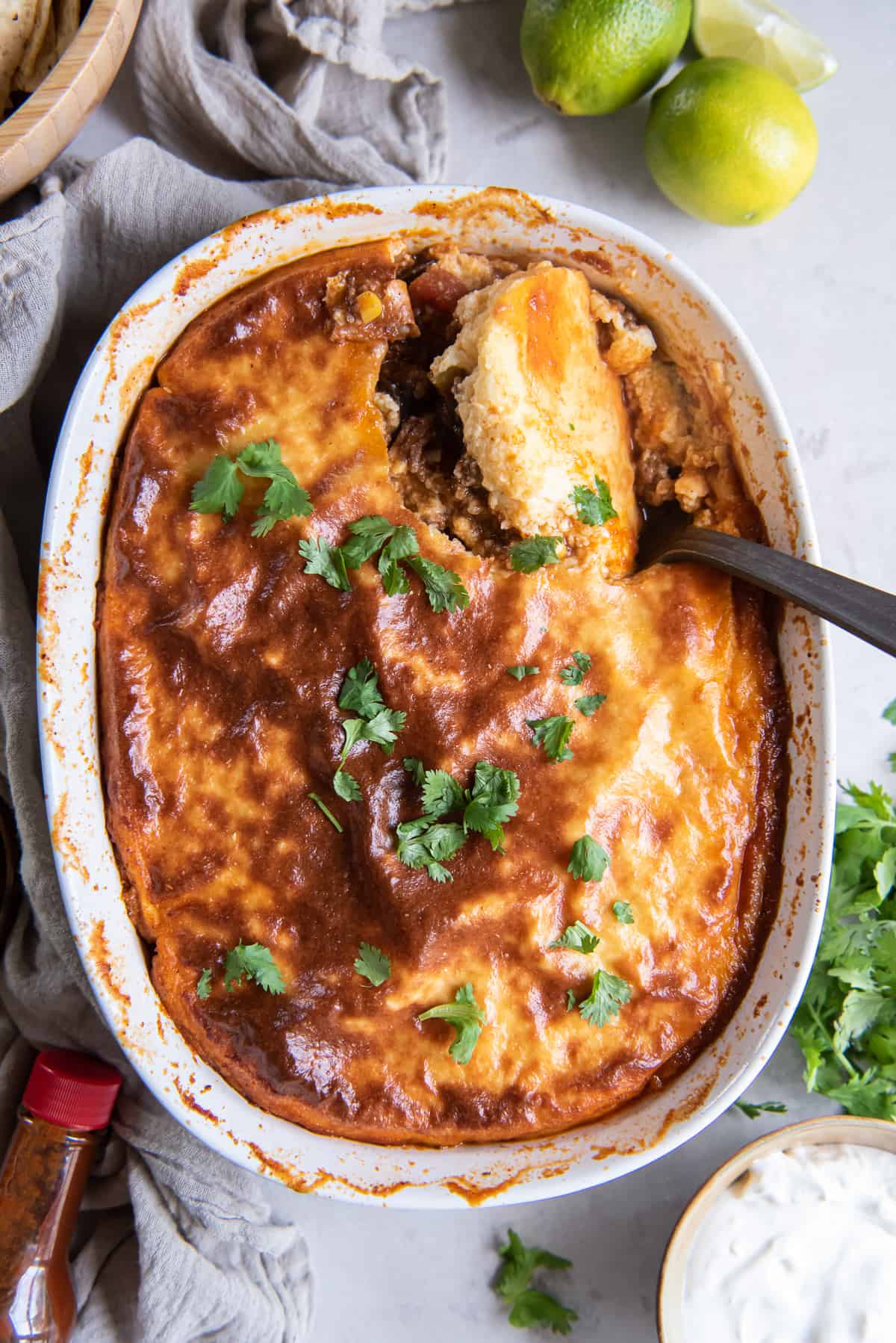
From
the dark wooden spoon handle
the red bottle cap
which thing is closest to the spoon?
the dark wooden spoon handle

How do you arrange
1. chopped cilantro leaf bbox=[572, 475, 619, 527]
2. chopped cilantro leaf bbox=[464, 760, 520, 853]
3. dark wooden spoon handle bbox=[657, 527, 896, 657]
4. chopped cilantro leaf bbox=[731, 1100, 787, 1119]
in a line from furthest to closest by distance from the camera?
chopped cilantro leaf bbox=[731, 1100, 787, 1119]
chopped cilantro leaf bbox=[572, 475, 619, 527]
chopped cilantro leaf bbox=[464, 760, 520, 853]
dark wooden spoon handle bbox=[657, 527, 896, 657]

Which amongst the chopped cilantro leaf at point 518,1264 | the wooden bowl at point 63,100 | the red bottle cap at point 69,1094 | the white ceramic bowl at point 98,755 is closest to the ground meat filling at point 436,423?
the white ceramic bowl at point 98,755

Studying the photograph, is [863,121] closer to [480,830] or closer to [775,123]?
[775,123]

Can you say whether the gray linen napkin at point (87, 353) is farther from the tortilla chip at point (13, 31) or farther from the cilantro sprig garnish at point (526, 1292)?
the cilantro sprig garnish at point (526, 1292)

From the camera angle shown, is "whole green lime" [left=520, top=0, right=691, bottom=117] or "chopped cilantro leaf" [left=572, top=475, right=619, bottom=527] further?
"whole green lime" [left=520, top=0, right=691, bottom=117]

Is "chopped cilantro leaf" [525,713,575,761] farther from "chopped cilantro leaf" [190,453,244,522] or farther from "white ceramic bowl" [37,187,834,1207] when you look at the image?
"chopped cilantro leaf" [190,453,244,522]

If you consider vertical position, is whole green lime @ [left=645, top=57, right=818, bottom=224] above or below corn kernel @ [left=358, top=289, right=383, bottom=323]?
above
